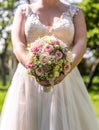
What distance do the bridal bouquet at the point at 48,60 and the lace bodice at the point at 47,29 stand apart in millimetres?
154

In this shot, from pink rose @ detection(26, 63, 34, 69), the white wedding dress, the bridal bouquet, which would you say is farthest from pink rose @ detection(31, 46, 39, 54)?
the white wedding dress

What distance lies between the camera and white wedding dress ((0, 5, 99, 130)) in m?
4.16

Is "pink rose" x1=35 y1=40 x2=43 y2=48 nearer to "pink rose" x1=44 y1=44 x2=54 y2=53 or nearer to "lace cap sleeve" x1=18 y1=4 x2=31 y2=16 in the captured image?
"pink rose" x1=44 y1=44 x2=54 y2=53

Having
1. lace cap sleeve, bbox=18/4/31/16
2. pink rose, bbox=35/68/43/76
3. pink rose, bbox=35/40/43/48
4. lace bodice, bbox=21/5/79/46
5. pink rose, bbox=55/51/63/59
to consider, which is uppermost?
lace cap sleeve, bbox=18/4/31/16

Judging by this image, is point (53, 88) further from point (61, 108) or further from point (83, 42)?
point (83, 42)

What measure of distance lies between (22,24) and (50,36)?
0.31 meters

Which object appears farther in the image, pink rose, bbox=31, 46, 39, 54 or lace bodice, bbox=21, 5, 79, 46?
lace bodice, bbox=21, 5, 79, 46

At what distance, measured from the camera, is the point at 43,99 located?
13.9 ft

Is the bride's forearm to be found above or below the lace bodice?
below

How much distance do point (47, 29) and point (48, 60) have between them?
385 millimetres

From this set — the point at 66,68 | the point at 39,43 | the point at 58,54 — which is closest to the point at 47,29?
the point at 39,43

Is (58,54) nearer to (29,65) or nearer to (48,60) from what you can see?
(48,60)

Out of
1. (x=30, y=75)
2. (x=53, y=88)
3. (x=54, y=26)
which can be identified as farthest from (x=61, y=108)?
(x=54, y=26)

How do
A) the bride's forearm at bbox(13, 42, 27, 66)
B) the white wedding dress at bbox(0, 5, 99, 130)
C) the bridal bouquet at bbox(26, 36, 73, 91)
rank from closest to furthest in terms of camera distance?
1. the bridal bouquet at bbox(26, 36, 73, 91)
2. the bride's forearm at bbox(13, 42, 27, 66)
3. the white wedding dress at bbox(0, 5, 99, 130)
